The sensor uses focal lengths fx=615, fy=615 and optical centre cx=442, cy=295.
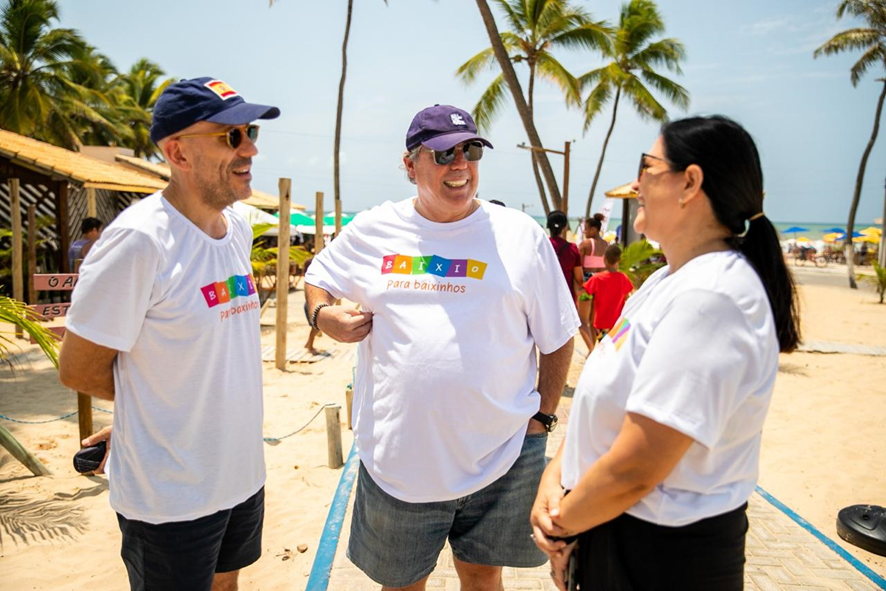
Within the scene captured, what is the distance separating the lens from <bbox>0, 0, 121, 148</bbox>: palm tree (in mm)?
25969

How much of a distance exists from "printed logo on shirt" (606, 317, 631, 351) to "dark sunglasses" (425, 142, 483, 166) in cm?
104

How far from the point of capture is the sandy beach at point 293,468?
12.8 feet

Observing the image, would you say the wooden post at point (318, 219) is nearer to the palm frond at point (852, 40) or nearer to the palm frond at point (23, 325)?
the palm frond at point (23, 325)

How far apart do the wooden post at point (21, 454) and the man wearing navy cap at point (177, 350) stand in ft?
10.1

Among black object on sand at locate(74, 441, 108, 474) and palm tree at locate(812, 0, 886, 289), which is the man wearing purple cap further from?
palm tree at locate(812, 0, 886, 289)

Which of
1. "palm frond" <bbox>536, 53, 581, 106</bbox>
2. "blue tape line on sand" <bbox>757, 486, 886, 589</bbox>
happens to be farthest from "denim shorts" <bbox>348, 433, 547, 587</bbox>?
"palm frond" <bbox>536, 53, 581, 106</bbox>

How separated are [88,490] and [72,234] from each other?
17.2m

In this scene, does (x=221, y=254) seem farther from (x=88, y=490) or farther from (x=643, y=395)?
(x=88, y=490)

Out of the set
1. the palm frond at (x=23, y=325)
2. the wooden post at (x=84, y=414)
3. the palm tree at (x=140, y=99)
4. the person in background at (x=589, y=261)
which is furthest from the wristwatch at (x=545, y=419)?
the palm tree at (x=140, y=99)

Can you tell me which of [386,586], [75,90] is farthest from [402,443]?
[75,90]

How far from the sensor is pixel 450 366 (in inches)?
86.9

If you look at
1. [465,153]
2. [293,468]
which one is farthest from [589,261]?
[465,153]

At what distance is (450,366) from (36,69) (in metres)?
32.5

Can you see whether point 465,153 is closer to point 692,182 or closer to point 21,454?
point 692,182
